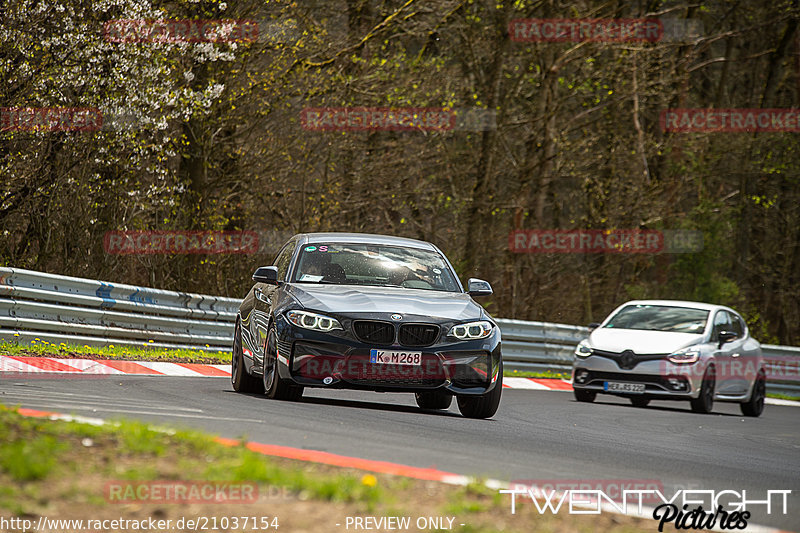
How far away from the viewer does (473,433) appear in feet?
32.3

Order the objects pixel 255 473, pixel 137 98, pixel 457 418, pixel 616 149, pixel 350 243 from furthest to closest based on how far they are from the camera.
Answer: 1. pixel 616 149
2. pixel 137 98
3. pixel 350 243
4. pixel 457 418
5. pixel 255 473

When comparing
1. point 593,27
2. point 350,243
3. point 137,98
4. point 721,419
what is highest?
point 593,27

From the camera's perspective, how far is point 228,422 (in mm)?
8938

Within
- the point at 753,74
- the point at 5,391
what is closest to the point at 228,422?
the point at 5,391

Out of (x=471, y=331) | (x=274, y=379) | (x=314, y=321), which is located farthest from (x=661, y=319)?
(x=314, y=321)

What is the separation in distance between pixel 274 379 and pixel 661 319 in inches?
314

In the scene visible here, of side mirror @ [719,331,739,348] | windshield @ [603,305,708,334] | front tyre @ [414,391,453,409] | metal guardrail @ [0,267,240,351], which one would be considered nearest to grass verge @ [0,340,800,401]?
metal guardrail @ [0,267,240,351]

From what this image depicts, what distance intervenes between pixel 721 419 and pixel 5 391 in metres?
9.15

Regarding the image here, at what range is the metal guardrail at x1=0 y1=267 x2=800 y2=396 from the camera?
48.6 feet

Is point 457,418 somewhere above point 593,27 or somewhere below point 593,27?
below

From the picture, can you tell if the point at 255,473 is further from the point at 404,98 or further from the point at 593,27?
the point at 593,27

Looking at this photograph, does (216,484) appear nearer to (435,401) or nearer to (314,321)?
(314,321)

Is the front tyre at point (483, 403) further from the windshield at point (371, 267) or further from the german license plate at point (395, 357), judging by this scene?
the windshield at point (371, 267)

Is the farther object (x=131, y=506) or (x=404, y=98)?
(x=404, y=98)
